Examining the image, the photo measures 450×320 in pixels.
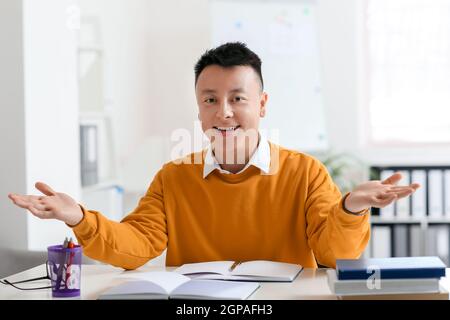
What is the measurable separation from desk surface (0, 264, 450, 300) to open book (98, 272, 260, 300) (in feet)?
0.13

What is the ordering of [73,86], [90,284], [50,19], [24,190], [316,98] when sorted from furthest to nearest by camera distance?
[316,98]
[73,86]
[50,19]
[24,190]
[90,284]

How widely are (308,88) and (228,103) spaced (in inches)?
98.3

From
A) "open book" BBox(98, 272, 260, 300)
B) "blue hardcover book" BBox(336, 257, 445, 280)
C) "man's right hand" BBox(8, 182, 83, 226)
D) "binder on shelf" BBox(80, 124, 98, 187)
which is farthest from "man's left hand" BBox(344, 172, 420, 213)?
"binder on shelf" BBox(80, 124, 98, 187)

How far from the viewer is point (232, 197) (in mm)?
1837

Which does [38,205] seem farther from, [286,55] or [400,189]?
[286,55]

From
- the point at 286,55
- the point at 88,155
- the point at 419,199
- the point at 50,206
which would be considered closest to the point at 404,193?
the point at 50,206

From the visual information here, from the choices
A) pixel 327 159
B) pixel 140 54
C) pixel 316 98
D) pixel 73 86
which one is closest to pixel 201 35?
pixel 140 54

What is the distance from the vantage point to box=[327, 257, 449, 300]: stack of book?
4.38ft

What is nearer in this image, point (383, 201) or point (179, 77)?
point (383, 201)

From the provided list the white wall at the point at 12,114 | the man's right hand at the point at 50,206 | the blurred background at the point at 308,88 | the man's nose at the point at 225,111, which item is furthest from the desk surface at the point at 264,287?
the blurred background at the point at 308,88

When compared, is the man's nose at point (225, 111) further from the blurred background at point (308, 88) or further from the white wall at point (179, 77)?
the white wall at point (179, 77)

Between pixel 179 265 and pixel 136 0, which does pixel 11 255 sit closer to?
pixel 179 265

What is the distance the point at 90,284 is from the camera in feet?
5.23

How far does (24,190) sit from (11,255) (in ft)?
0.72
